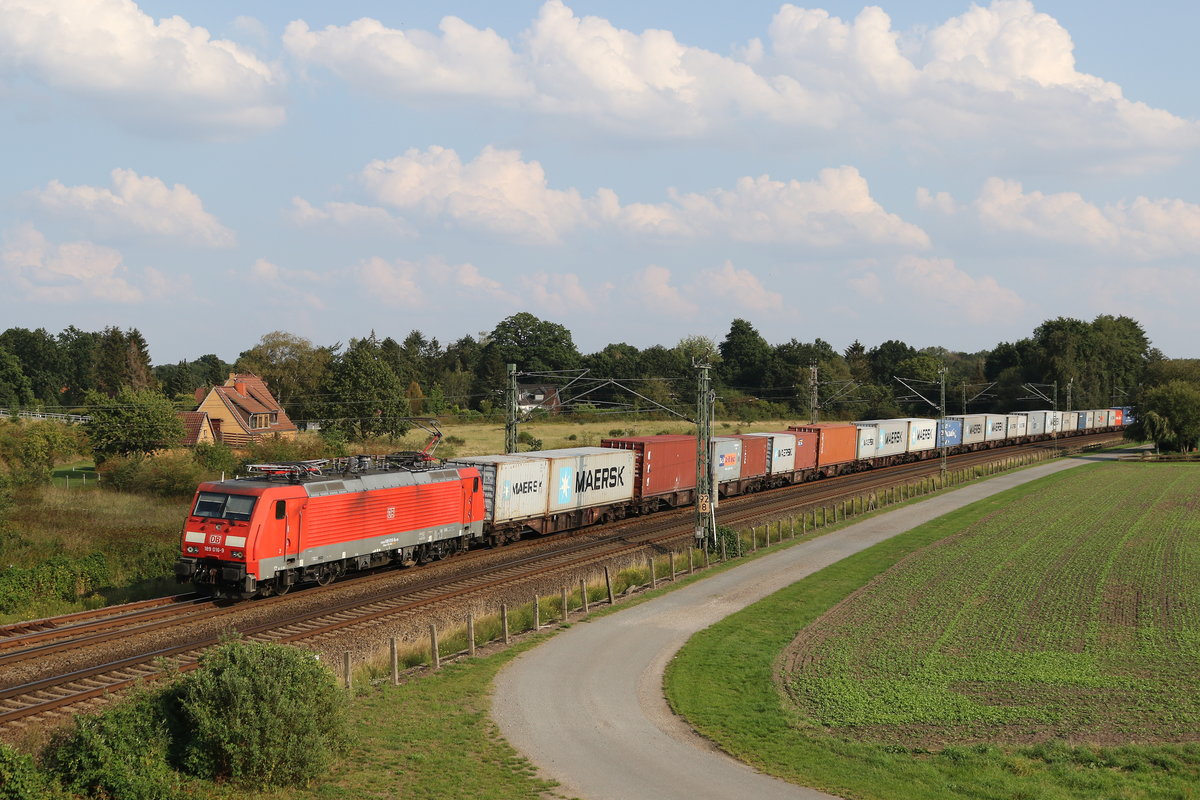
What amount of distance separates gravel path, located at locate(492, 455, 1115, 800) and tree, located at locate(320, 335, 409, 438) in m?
51.0

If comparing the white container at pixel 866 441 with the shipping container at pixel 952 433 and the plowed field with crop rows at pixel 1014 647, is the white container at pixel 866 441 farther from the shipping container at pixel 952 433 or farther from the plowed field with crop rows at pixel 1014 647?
the plowed field with crop rows at pixel 1014 647

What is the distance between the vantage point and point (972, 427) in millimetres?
86875

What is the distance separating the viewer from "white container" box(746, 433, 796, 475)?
56.5m

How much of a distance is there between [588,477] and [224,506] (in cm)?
1836

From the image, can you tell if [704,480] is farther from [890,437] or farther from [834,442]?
[890,437]

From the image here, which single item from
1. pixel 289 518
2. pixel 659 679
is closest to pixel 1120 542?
pixel 659 679

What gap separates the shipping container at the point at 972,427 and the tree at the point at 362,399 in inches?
1989

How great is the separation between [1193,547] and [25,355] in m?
166

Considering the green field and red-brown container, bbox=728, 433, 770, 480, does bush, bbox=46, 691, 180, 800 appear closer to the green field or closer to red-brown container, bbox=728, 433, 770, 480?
the green field

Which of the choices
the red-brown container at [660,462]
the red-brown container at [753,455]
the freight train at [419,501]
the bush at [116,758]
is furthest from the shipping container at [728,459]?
the bush at [116,758]

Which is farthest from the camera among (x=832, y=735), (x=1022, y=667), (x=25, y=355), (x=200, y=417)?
(x=25, y=355)

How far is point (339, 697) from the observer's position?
14781mm

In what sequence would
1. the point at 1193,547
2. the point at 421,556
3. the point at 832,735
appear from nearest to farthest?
1. the point at 832,735
2. the point at 421,556
3. the point at 1193,547

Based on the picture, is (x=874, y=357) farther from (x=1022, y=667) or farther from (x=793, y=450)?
(x=1022, y=667)
